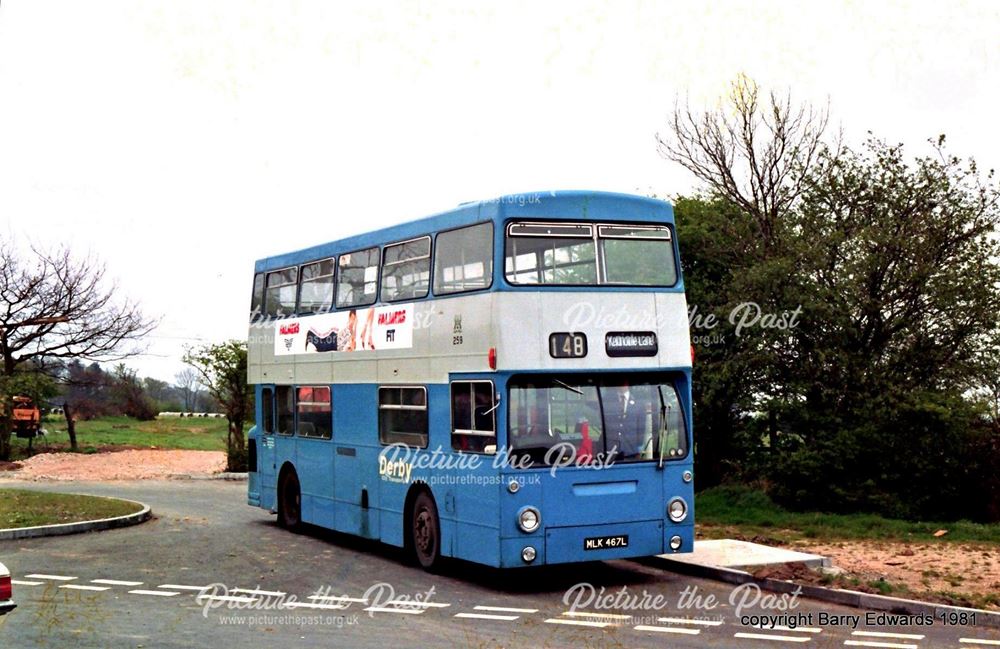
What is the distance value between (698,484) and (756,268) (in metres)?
6.45

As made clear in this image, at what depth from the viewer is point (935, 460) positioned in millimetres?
22734

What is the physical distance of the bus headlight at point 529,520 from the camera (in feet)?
46.5

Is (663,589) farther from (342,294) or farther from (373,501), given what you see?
(342,294)

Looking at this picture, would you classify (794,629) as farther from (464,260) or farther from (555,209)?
(464,260)

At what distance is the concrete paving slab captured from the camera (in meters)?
15.6

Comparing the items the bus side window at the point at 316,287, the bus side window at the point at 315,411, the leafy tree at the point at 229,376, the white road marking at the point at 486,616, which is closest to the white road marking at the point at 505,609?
the white road marking at the point at 486,616

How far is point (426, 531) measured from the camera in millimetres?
16219

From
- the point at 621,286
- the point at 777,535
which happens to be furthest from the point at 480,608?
the point at 777,535

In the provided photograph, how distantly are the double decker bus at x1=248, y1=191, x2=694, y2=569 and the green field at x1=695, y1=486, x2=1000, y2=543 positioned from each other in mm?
5208

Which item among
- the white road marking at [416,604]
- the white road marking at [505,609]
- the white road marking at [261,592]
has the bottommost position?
the white road marking at [505,609]

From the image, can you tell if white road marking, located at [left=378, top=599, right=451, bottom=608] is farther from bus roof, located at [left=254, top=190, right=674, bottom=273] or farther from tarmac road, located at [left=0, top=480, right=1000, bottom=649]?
bus roof, located at [left=254, top=190, right=674, bottom=273]

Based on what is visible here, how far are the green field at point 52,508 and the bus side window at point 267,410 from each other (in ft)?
11.5

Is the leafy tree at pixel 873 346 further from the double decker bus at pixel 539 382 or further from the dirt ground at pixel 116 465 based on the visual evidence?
the dirt ground at pixel 116 465

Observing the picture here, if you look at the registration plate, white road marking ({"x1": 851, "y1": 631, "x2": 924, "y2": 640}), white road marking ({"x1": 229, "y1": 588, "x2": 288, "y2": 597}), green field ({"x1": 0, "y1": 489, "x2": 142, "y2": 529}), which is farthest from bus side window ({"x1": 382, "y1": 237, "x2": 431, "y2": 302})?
green field ({"x1": 0, "y1": 489, "x2": 142, "y2": 529})
